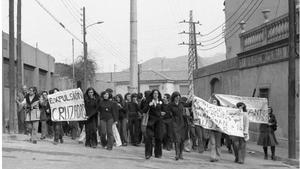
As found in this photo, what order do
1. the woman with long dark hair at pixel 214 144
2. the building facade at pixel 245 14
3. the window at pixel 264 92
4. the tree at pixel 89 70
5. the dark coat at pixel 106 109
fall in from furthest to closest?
the tree at pixel 89 70
the building facade at pixel 245 14
the window at pixel 264 92
the dark coat at pixel 106 109
the woman with long dark hair at pixel 214 144

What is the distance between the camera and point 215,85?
87.0ft

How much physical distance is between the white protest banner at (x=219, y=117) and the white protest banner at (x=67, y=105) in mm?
3228

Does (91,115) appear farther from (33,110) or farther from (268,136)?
(268,136)

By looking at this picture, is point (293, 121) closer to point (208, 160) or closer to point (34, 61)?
point (208, 160)

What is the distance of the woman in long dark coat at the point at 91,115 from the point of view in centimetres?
1318

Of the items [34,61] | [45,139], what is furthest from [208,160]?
[34,61]

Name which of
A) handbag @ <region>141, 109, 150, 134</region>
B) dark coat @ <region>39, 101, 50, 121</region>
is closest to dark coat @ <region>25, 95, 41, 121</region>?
dark coat @ <region>39, 101, 50, 121</region>

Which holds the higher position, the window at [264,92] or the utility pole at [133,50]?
the utility pole at [133,50]

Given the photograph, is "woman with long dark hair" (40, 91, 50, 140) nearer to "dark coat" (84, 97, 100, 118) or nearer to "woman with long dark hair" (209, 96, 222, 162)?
"dark coat" (84, 97, 100, 118)

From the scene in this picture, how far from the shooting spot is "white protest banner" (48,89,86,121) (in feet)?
44.7

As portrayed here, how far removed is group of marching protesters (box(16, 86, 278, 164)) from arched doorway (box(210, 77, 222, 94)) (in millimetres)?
10065

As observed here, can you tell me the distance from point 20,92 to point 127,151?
5.54 metres

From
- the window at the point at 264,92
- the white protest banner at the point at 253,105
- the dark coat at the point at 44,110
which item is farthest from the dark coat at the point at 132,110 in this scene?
the window at the point at 264,92

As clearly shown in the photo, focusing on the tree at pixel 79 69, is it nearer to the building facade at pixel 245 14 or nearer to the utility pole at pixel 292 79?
the building facade at pixel 245 14
